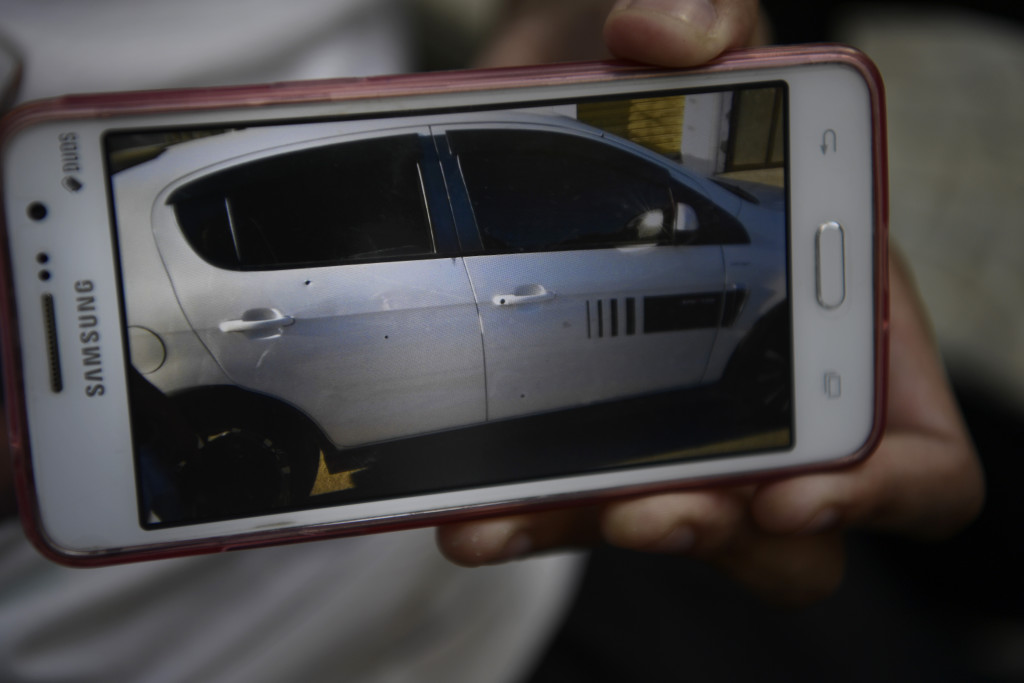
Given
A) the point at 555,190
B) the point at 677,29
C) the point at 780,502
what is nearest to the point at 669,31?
the point at 677,29

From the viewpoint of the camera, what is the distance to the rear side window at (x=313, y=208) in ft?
2.00

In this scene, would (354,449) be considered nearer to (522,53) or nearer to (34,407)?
(34,407)

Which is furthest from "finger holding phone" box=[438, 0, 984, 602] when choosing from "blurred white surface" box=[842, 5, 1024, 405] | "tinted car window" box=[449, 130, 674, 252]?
"blurred white surface" box=[842, 5, 1024, 405]

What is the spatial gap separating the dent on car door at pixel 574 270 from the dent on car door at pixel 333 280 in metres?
0.04

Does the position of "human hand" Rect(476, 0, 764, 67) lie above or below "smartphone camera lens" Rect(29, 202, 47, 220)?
above

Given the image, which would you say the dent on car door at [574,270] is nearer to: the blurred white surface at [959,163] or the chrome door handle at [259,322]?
the chrome door handle at [259,322]

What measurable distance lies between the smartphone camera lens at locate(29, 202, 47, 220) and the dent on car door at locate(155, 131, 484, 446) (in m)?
0.10

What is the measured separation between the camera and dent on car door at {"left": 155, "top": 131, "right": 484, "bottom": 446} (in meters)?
0.61

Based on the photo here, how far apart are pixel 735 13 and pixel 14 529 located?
38.3 inches

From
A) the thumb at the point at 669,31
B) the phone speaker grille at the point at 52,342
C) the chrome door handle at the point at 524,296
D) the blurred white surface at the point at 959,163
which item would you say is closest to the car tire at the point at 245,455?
the phone speaker grille at the point at 52,342

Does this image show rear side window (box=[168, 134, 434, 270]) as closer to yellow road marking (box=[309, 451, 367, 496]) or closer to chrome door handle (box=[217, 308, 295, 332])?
chrome door handle (box=[217, 308, 295, 332])

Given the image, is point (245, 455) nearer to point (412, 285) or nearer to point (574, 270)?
point (412, 285)

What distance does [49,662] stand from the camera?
2.30ft

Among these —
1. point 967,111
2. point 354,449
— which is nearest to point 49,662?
point 354,449
